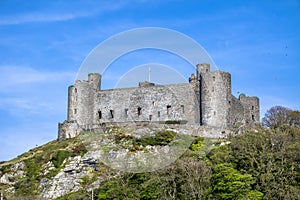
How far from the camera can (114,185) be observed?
51.8m

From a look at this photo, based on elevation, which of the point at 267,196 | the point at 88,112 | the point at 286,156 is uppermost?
the point at 88,112

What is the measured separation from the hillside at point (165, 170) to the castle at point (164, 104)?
2658 mm

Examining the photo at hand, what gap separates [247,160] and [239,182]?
494cm

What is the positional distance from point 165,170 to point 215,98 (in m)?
15.4

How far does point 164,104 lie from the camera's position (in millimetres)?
65688

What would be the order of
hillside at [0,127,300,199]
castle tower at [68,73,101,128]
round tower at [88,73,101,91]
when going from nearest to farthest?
hillside at [0,127,300,199] < castle tower at [68,73,101,128] < round tower at [88,73,101,91]

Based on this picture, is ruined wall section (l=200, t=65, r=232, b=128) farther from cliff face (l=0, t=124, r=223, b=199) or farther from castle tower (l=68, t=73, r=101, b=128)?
castle tower (l=68, t=73, r=101, b=128)

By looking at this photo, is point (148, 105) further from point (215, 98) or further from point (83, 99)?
point (83, 99)

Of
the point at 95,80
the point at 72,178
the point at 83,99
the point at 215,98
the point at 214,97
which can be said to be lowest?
the point at 72,178

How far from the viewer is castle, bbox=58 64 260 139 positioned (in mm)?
63375

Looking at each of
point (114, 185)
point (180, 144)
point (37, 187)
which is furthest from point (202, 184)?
point (37, 187)

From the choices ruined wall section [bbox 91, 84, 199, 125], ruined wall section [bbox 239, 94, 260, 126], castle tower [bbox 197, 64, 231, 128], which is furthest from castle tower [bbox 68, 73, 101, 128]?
ruined wall section [bbox 239, 94, 260, 126]

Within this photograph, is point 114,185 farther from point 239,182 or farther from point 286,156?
point 286,156

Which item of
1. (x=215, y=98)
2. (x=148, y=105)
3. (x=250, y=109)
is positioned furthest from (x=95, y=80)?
(x=250, y=109)
